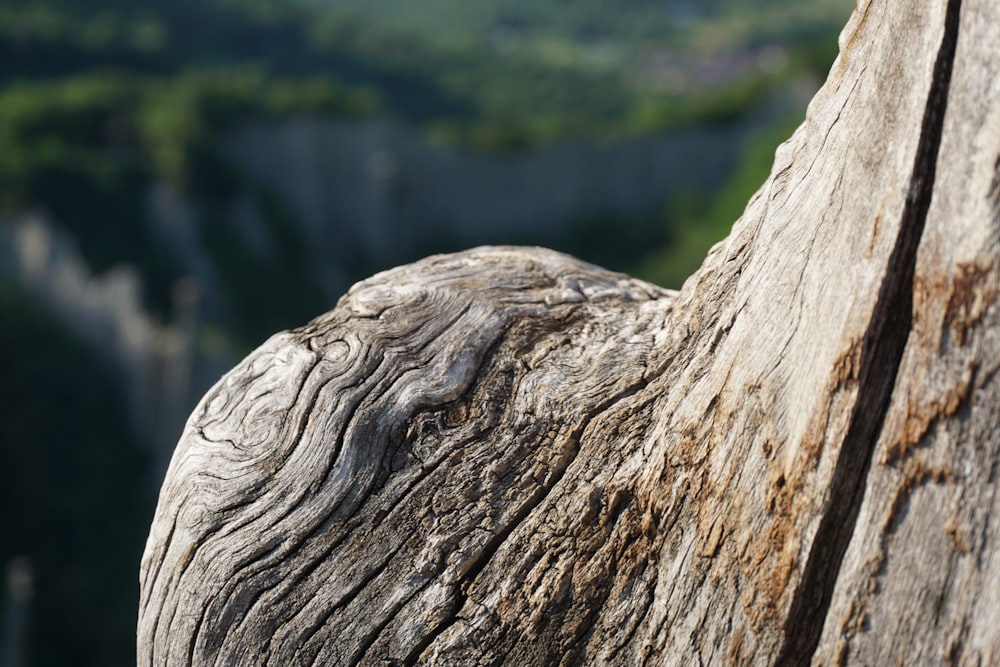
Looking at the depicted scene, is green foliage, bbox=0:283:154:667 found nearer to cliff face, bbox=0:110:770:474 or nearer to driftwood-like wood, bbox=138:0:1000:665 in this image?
cliff face, bbox=0:110:770:474

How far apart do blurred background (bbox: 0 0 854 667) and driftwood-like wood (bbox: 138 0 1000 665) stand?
12190mm

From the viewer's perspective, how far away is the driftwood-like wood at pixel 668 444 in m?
1.66

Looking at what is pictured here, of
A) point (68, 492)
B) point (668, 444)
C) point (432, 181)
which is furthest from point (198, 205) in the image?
point (668, 444)

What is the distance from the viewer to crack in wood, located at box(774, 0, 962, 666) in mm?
1688

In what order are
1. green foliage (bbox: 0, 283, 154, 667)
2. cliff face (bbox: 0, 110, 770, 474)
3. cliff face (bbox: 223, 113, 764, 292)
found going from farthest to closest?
cliff face (bbox: 223, 113, 764, 292) < cliff face (bbox: 0, 110, 770, 474) < green foliage (bbox: 0, 283, 154, 667)

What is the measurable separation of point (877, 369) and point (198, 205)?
84.1ft

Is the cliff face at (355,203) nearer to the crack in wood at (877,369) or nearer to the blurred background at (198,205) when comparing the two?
the blurred background at (198,205)

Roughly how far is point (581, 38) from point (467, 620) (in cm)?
6722

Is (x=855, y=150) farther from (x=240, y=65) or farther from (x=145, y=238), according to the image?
(x=240, y=65)

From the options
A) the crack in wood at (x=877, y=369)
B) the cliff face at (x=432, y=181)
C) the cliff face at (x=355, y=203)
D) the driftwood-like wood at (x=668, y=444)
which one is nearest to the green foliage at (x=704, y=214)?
the cliff face at (x=355, y=203)

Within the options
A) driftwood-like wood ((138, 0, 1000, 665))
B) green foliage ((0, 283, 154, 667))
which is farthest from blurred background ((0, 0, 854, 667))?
driftwood-like wood ((138, 0, 1000, 665))

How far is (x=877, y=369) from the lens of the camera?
172 cm

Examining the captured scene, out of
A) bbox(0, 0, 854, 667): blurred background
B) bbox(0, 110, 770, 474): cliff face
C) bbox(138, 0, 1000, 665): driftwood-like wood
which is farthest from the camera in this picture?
bbox(0, 110, 770, 474): cliff face

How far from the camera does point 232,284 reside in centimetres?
2517
